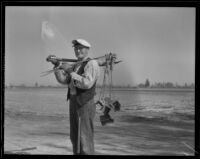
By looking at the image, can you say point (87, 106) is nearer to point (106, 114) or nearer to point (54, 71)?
point (106, 114)

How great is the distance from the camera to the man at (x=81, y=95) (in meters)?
1.83

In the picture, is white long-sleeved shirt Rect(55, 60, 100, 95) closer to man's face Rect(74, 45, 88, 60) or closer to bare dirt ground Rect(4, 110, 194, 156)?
man's face Rect(74, 45, 88, 60)

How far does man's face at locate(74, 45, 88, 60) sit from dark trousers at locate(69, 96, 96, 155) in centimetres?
22

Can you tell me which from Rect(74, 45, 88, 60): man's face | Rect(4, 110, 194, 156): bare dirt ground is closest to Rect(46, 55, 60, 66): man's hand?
Rect(74, 45, 88, 60): man's face

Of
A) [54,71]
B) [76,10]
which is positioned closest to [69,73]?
[54,71]

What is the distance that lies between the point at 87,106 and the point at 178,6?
0.72 m

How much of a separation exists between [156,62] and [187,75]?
0.59 ft

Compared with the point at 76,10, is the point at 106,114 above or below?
below

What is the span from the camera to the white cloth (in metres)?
1.81

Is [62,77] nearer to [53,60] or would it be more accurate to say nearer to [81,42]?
[53,60]

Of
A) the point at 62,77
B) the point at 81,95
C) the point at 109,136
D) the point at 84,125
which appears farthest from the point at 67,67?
the point at 109,136

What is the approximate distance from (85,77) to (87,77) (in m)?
0.01

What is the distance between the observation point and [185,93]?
1.92 metres

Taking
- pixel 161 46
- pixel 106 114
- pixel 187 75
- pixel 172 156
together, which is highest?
pixel 161 46
